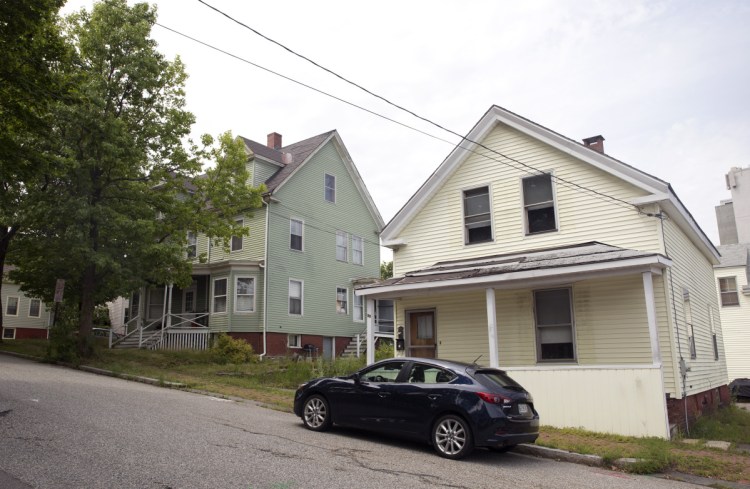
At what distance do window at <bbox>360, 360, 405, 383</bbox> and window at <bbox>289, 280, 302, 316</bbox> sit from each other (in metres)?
17.4

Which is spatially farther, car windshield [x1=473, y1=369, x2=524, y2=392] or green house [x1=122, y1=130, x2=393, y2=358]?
green house [x1=122, y1=130, x2=393, y2=358]

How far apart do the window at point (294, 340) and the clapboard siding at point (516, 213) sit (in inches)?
422

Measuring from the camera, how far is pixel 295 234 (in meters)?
28.0

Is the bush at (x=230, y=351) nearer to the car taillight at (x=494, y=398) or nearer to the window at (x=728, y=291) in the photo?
the car taillight at (x=494, y=398)

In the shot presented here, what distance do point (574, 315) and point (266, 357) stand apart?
49.2 feet

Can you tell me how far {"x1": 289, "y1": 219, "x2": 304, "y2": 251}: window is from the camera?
27781 millimetres

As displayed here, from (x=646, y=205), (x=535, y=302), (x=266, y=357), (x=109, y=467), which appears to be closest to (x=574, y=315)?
(x=535, y=302)

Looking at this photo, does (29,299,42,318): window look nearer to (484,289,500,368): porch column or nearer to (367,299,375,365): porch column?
(367,299,375,365): porch column

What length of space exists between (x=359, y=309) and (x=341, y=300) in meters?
1.43

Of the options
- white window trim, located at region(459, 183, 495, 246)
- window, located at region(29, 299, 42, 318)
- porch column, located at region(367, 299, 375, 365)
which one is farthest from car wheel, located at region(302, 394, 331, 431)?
window, located at region(29, 299, 42, 318)

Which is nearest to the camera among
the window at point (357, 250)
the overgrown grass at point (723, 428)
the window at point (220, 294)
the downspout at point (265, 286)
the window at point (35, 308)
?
the overgrown grass at point (723, 428)

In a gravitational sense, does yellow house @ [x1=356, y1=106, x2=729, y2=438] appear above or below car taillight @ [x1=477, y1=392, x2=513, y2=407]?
above

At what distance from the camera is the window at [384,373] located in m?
9.79

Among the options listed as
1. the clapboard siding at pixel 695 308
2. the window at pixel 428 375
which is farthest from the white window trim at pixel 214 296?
the clapboard siding at pixel 695 308
